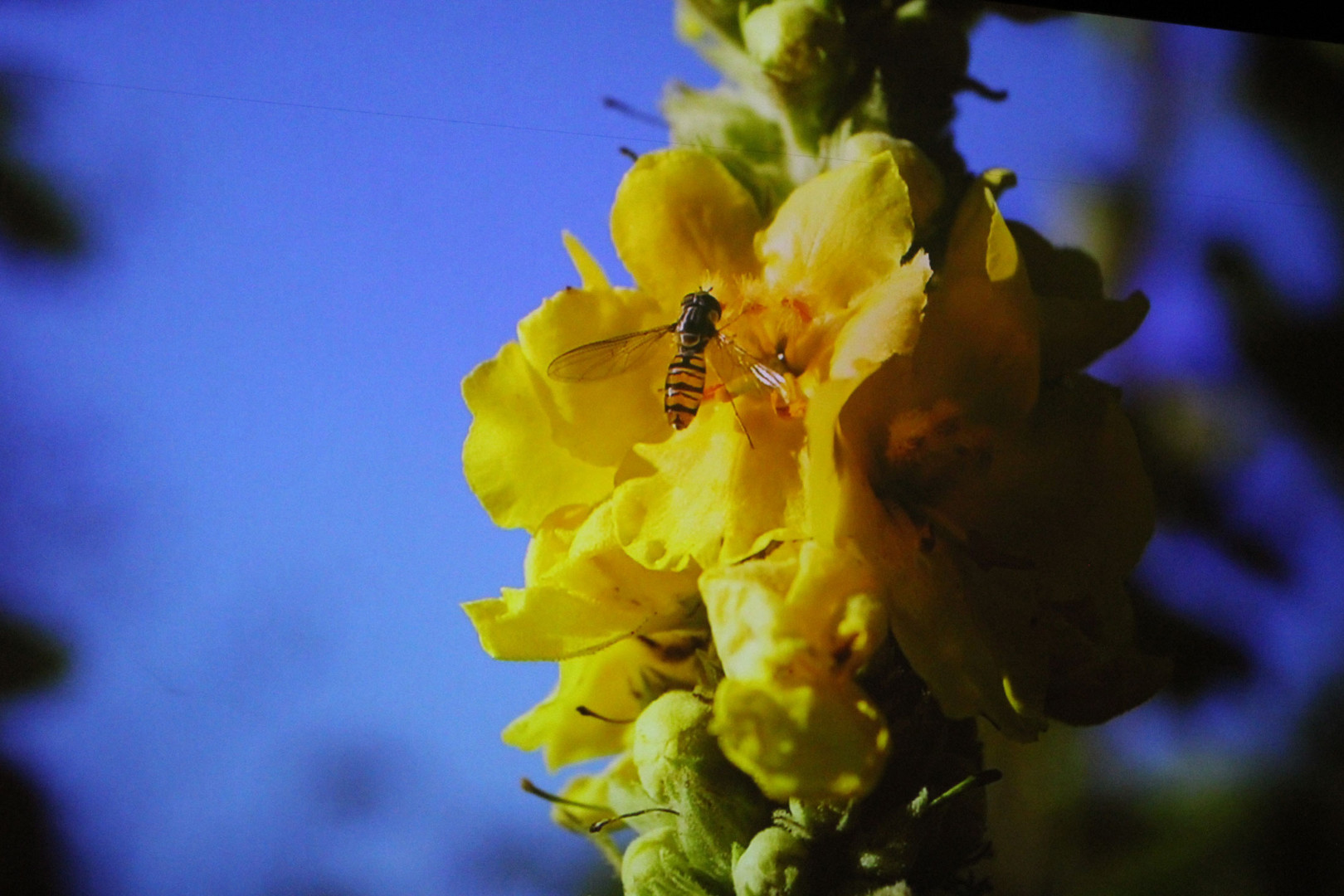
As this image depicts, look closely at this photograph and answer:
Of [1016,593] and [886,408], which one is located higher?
[886,408]

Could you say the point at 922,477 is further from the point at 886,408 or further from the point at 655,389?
the point at 655,389

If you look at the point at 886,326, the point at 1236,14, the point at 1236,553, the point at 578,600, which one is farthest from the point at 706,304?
the point at 1236,553

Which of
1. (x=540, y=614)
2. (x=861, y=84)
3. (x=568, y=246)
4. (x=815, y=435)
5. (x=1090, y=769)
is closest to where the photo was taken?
(x=815, y=435)

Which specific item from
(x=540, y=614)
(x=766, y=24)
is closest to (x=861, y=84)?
(x=766, y=24)

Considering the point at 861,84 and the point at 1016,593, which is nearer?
the point at 1016,593

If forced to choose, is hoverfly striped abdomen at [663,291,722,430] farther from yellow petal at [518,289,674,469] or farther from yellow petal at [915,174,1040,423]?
yellow petal at [915,174,1040,423]

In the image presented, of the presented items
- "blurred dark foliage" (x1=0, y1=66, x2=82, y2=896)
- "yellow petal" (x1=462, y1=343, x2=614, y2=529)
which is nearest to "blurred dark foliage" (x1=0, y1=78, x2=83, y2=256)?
"blurred dark foliage" (x1=0, y1=66, x2=82, y2=896)
